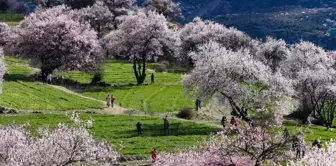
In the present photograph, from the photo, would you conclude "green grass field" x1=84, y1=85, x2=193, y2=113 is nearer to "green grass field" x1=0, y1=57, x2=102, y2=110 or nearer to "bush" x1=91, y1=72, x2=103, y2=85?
"bush" x1=91, y1=72, x2=103, y2=85

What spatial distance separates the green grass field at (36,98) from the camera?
2793 inches

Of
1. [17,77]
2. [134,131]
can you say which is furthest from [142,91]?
[134,131]

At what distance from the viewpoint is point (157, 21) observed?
99125 mm

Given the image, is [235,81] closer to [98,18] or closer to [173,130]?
[173,130]

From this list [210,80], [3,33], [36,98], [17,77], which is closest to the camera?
[210,80]

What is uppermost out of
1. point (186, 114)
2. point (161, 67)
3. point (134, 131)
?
point (161, 67)

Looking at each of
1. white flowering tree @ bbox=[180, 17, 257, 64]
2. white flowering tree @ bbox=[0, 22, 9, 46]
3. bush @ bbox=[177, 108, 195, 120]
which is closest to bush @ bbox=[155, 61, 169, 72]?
white flowering tree @ bbox=[180, 17, 257, 64]

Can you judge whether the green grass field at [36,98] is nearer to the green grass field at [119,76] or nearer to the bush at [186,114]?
the bush at [186,114]

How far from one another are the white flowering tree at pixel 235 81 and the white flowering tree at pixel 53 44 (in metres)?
34.7

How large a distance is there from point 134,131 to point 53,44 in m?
35.9

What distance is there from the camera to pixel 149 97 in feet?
293

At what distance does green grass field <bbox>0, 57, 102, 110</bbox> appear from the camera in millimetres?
70938

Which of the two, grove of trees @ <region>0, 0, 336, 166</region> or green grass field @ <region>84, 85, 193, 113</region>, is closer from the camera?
grove of trees @ <region>0, 0, 336, 166</region>

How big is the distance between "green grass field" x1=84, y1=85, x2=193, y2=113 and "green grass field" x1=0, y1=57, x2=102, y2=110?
716 cm
